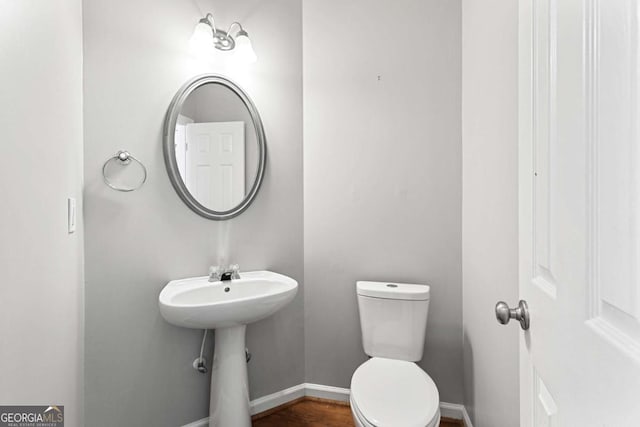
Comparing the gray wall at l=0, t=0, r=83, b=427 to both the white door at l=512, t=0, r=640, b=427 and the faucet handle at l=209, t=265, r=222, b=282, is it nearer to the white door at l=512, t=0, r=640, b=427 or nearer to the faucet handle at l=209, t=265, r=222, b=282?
the faucet handle at l=209, t=265, r=222, b=282

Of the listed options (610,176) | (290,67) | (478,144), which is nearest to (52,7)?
(290,67)

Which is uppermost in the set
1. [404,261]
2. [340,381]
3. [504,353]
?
[404,261]

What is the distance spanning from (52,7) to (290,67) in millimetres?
1207

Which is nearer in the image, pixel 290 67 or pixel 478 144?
pixel 478 144

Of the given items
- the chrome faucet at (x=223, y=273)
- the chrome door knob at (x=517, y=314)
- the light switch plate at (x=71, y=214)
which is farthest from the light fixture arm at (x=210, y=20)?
the chrome door knob at (x=517, y=314)

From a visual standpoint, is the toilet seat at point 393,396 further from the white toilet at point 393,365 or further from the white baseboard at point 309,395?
the white baseboard at point 309,395

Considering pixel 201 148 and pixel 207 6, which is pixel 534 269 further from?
pixel 207 6

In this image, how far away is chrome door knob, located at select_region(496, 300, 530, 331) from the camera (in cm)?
67

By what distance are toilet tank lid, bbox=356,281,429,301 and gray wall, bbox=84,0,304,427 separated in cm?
54

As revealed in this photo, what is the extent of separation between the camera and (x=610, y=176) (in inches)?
14.7

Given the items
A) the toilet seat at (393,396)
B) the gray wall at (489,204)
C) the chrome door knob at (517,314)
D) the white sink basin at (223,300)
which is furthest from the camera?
the white sink basin at (223,300)

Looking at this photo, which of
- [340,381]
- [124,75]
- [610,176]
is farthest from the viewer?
[340,381]

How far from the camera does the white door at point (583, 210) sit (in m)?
0.34

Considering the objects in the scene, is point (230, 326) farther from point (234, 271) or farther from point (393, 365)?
point (393, 365)
